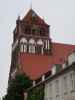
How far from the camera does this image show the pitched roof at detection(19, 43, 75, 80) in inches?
2302

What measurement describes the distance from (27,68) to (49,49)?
25.1 feet

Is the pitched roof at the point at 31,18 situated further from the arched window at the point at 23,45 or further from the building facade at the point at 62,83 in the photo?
the building facade at the point at 62,83

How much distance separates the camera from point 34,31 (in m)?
67.4

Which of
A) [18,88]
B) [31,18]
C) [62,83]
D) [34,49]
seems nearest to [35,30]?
[31,18]

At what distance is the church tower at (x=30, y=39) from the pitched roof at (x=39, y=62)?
96cm

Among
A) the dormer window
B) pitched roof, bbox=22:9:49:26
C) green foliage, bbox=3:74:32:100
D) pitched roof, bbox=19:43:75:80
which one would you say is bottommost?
green foliage, bbox=3:74:32:100

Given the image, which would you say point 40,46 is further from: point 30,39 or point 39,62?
point 39,62

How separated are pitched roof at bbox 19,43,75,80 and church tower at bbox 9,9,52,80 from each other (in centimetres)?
96

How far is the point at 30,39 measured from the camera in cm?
6606

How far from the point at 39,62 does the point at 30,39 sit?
7.69m

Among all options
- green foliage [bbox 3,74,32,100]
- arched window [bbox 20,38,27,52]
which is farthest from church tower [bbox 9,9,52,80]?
green foliage [bbox 3,74,32,100]

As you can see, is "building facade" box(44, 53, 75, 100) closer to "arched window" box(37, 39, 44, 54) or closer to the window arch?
the window arch

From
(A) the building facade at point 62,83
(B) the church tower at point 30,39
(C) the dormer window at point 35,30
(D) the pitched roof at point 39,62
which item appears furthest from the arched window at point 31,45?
(A) the building facade at point 62,83

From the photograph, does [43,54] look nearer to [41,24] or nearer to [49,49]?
[49,49]
